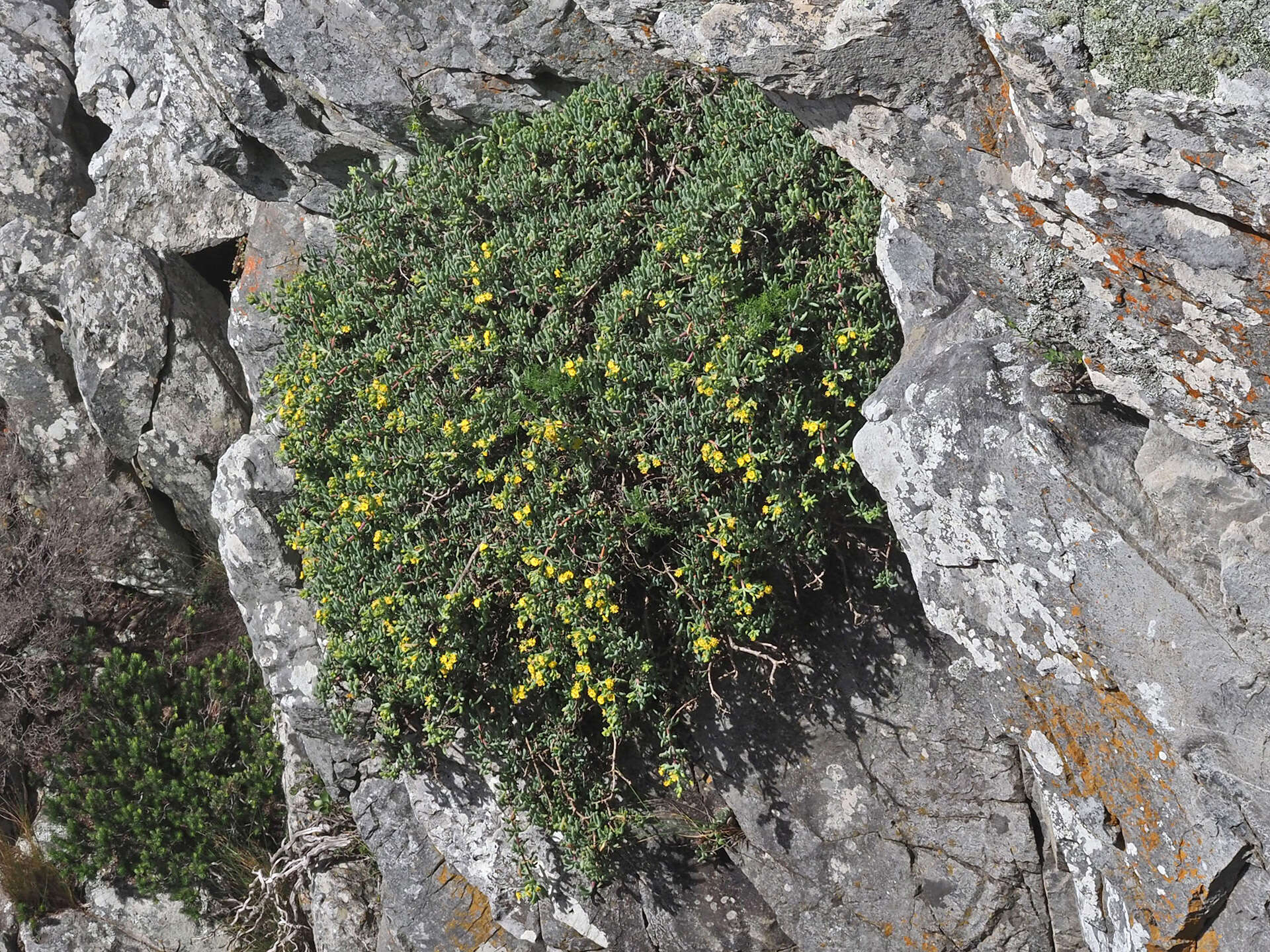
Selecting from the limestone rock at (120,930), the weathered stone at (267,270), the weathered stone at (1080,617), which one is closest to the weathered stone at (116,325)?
the weathered stone at (267,270)

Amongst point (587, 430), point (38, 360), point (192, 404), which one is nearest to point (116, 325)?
point (192, 404)

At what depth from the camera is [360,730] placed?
18.1 ft

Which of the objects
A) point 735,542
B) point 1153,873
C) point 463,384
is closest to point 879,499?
point 735,542

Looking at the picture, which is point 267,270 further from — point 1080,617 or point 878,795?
point 1080,617

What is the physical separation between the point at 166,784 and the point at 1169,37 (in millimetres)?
7654

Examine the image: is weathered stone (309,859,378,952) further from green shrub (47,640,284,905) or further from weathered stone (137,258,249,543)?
weathered stone (137,258,249,543)

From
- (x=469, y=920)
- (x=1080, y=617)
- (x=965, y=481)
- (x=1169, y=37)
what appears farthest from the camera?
(x=469, y=920)

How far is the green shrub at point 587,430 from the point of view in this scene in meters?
4.34

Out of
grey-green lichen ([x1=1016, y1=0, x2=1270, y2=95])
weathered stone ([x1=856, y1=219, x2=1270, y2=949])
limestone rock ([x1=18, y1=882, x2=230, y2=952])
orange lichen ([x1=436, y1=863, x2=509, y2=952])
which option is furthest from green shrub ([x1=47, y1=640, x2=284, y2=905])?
grey-green lichen ([x1=1016, y1=0, x2=1270, y2=95])

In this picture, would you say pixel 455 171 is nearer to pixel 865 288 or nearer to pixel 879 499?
pixel 865 288

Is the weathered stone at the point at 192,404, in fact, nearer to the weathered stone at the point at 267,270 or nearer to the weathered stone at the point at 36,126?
the weathered stone at the point at 267,270

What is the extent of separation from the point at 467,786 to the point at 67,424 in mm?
5060

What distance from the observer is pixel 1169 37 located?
8.88 feet

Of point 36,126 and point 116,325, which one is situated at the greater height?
point 36,126
